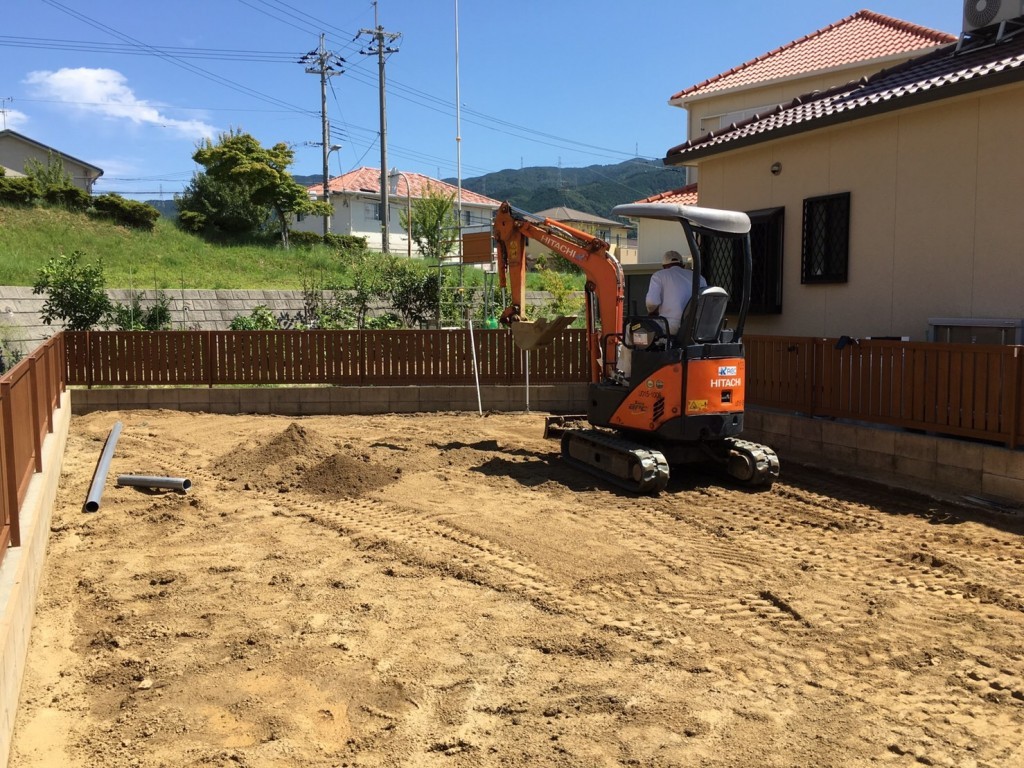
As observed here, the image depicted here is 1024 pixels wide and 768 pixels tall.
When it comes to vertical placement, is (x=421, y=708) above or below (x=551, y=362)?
below

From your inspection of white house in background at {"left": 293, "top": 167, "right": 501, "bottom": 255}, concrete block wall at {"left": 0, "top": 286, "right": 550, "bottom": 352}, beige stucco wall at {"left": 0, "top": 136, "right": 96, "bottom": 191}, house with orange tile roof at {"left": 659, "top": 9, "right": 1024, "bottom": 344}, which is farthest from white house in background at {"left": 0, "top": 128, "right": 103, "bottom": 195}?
house with orange tile roof at {"left": 659, "top": 9, "right": 1024, "bottom": 344}

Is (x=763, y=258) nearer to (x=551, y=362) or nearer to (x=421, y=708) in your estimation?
(x=551, y=362)

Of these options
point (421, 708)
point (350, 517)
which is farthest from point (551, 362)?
point (421, 708)

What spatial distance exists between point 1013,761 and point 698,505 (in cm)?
426

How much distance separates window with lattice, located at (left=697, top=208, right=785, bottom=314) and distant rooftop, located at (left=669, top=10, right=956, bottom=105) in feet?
32.0

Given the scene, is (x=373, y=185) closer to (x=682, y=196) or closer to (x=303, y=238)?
(x=303, y=238)

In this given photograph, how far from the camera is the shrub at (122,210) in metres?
28.4

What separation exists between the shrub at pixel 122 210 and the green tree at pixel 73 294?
14588 millimetres

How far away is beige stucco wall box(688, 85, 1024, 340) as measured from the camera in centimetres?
884

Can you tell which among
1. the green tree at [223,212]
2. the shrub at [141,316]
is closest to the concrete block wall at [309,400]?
the shrub at [141,316]

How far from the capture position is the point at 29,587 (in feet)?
15.7

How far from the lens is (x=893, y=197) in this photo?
10.1 meters

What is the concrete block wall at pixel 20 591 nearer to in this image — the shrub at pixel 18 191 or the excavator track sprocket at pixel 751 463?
the excavator track sprocket at pixel 751 463

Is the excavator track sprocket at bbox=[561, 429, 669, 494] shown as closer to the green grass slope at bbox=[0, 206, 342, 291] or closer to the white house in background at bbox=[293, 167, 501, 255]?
the green grass slope at bbox=[0, 206, 342, 291]
